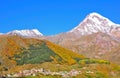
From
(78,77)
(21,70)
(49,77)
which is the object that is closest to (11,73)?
(21,70)

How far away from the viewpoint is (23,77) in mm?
183250

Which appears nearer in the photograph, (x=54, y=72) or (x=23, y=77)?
(x=23, y=77)

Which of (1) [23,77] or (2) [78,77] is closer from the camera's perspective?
(1) [23,77]

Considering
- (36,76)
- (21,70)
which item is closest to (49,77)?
(36,76)

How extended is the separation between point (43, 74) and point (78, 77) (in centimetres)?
1862

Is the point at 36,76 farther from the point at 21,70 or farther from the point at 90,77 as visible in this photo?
the point at 90,77

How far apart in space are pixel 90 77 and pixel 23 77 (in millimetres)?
38399

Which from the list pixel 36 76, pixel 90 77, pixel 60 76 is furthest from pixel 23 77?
pixel 90 77

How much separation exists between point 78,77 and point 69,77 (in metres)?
5.08

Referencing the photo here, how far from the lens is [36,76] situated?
188 metres

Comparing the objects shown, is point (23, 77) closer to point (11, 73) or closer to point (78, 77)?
point (11, 73)

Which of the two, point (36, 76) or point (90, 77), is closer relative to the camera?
point (36, 76)

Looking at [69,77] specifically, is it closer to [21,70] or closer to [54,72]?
[54,72]

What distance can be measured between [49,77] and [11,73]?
67.6 ft
